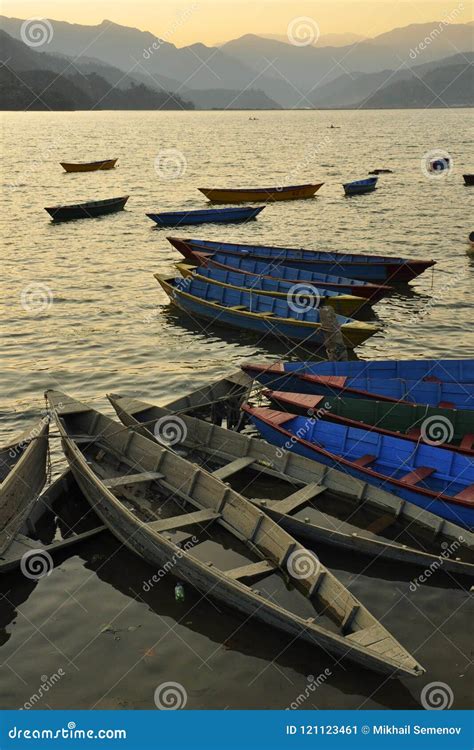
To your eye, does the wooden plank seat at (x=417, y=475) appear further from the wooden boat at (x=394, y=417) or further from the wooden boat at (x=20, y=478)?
the wooden boat at (x=20, y=478)

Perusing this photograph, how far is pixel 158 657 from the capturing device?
484 inches

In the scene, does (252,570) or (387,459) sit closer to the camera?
(252,570)

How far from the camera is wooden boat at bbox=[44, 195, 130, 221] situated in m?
55.4

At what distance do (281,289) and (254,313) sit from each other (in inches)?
116

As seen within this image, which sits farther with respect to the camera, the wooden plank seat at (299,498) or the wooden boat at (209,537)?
the wooden plank seat at (299,498)

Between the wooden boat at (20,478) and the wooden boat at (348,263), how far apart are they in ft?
62.8

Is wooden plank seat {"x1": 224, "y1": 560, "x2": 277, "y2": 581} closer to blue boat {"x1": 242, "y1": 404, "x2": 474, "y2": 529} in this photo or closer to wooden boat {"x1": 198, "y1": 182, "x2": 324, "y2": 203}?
blue boat {"x1": 242, "y1": 404, "x2": 474, "y2": 529}

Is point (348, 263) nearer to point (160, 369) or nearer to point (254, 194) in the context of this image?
point (160, 369)

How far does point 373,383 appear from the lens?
19.8 metres

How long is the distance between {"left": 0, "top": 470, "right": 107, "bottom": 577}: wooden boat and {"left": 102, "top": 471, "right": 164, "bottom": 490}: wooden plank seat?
950 mm

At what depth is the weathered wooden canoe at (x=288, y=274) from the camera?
95.3 feet

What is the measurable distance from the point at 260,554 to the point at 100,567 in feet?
Result: 11.1

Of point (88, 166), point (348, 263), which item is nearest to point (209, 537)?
point (348, 263)

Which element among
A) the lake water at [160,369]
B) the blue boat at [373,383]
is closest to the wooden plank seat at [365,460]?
the blue boat at [373,383]
